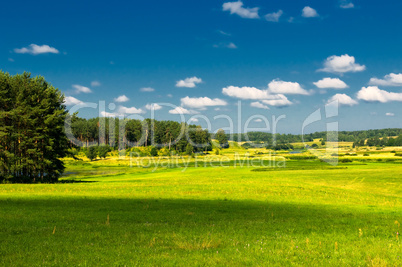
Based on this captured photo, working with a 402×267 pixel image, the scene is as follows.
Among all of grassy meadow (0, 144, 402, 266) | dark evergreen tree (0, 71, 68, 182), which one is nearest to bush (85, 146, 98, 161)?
dark evergreen tree (0, 71, 68, 182)

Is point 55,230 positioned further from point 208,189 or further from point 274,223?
point 208,189

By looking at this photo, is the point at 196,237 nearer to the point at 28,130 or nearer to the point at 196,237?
the point at 196,237

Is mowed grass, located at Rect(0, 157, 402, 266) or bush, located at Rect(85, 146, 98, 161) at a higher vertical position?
mowed grass, located at Rect(0, 157, 402, 266)

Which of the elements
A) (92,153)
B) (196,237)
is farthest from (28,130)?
(92,153)

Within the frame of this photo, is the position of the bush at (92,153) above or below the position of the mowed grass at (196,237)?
below

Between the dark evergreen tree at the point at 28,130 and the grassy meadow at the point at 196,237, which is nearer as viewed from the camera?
the grassy meadow at the point at 196,237

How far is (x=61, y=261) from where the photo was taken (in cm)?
1080

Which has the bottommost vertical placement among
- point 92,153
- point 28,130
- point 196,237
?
point 92,153

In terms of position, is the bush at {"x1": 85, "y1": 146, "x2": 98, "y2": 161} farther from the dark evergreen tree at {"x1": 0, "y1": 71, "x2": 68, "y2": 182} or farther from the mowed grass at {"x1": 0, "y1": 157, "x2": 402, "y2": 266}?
the mowed grass at {"x1": 0, "y1": 157, "x2": 402, "y2": 266}

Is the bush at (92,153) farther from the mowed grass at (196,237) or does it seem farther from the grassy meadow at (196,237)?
the mowed grass at (196,237)

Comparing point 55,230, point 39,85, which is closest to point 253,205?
point 55,230

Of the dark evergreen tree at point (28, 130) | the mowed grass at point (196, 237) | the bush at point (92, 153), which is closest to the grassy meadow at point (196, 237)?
the mowed grass at point (196, 237)

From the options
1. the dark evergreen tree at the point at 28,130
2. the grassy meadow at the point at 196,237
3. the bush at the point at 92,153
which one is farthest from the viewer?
the bush at the point at 92,153

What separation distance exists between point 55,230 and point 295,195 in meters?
29.9
